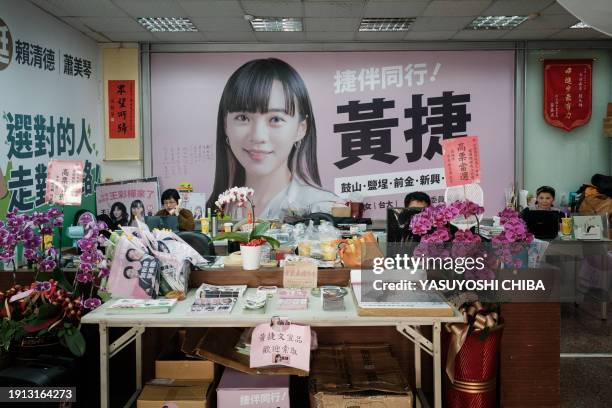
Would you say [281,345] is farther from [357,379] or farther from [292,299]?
[357,379]

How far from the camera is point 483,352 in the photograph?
2.49m

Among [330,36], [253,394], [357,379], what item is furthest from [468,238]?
[330,36]

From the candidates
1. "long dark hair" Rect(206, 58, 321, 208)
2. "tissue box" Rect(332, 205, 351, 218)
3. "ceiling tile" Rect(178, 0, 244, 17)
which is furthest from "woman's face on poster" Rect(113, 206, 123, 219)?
"tissue box" Rect(332, 205, 351, 218)

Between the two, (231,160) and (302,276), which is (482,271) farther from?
(231,160)

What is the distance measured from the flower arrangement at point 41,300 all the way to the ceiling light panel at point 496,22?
16.0ft

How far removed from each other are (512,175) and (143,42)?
16.0ft

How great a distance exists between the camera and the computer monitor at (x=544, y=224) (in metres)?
4.92

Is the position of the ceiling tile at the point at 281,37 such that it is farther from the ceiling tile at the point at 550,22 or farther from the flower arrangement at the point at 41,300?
the flower arrangement at the point at 41,300

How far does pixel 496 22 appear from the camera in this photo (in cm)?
592

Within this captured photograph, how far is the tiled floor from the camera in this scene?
10.4 feet

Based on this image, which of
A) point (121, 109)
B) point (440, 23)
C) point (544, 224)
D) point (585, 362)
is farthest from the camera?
point (121, 109)

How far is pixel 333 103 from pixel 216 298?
182 inches

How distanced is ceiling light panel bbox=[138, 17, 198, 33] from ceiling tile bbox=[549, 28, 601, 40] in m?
4.29

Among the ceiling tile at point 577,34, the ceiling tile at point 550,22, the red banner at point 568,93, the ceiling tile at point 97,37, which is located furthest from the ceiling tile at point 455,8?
the ceiling tile at point 97,37
